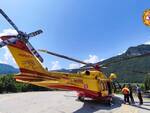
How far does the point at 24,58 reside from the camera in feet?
88.8

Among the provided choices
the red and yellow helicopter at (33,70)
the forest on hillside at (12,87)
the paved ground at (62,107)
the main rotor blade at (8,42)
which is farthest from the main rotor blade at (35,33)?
the forest on hillside at (12,87)

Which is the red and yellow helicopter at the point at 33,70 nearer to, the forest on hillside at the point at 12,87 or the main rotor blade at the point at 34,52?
the main rotor blade at the point at 34,52

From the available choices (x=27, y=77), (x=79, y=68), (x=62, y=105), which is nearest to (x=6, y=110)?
(x=27, y=77)

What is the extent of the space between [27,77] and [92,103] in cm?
757

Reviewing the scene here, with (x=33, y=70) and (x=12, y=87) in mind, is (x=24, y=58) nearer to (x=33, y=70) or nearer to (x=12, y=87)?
(x=33, y=70)

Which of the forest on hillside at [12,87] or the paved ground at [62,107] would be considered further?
the forest on hillside at [12,87]

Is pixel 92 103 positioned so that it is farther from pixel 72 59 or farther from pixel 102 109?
pixel 72 59

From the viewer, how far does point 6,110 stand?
2583 cm

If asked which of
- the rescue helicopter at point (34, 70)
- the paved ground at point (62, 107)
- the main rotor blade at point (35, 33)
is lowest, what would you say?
the paved ground at point (62, 107)

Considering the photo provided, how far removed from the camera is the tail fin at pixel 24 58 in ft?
87.1

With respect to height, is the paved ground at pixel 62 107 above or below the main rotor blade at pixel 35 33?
below

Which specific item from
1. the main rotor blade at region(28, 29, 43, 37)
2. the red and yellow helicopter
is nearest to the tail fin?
the red and yellow helicopter

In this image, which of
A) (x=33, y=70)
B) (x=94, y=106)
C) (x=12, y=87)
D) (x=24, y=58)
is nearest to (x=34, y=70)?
(x=33, y=70)

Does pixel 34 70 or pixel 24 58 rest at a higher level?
pixel 24 58
